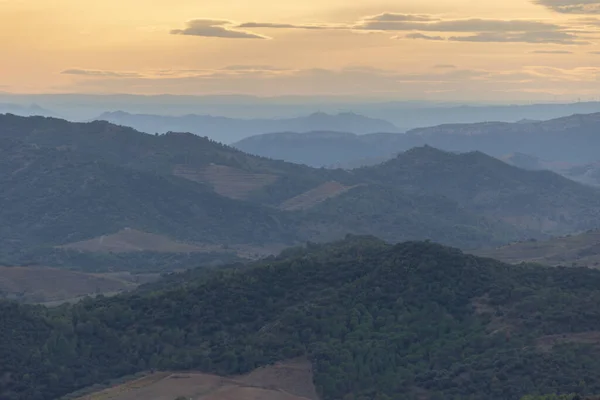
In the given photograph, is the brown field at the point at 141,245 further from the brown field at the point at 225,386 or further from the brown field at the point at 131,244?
the brown field at the point at 225,386

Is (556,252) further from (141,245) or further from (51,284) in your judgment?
(51,284)

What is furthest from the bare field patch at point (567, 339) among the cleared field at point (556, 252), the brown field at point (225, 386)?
the cleared field at point (556, 252)

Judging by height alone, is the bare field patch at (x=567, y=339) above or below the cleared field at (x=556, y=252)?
above

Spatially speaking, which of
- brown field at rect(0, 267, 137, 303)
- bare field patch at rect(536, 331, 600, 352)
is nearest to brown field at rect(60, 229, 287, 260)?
brown field at rect(0, 267, 137, 303)

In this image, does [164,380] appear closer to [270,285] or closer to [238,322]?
[238,322]

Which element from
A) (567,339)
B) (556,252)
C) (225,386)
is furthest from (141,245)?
(567,339)
